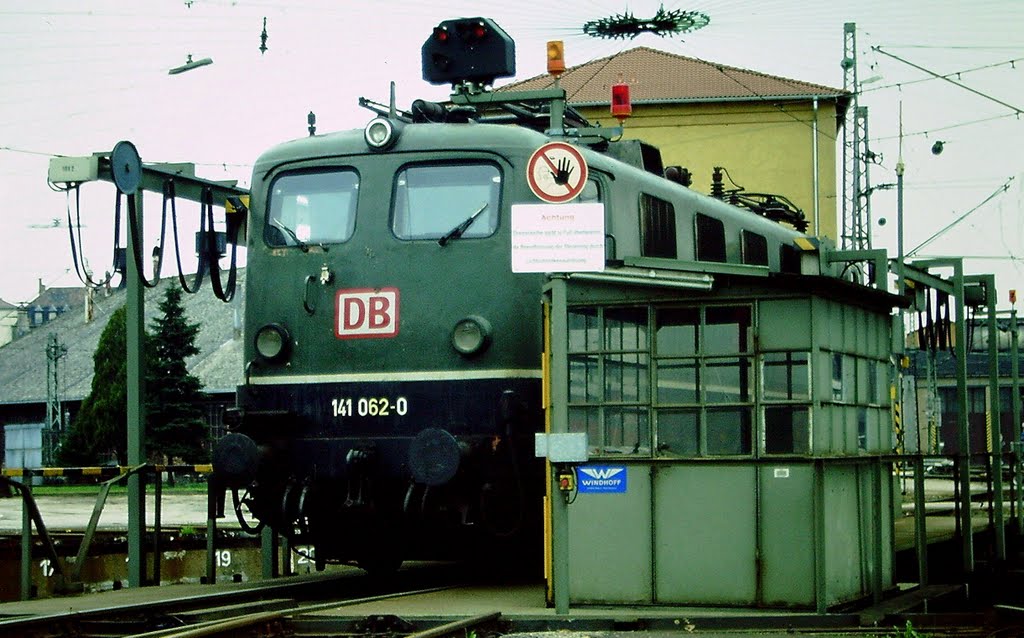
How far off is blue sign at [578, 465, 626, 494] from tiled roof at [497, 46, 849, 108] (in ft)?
120

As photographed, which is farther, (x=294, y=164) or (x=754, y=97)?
(x=754, y=97)

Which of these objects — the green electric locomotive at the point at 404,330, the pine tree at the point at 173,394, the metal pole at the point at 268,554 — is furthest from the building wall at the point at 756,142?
the green electric locomotive at the point at 404,330

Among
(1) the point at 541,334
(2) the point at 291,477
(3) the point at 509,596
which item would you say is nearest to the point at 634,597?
(3) the point at 509,596

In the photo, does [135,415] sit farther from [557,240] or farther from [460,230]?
[557,240]

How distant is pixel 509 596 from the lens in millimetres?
12688

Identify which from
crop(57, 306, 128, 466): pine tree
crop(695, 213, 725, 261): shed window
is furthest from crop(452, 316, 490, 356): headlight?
crop(57, 306, 128, 466): pine tree

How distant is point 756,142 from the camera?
159 ft

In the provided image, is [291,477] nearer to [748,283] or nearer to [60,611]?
[60,611]

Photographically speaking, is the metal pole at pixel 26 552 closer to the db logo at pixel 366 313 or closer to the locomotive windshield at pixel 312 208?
the locomotive windshield at pixel 312 208

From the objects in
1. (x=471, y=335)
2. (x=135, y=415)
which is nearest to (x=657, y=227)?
(x=471, y=335)

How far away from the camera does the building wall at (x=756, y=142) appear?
1879 inches

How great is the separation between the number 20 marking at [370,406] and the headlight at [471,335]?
0.64 m

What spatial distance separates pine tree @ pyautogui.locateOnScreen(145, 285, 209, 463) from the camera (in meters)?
49.5

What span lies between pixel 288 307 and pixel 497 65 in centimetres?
285
